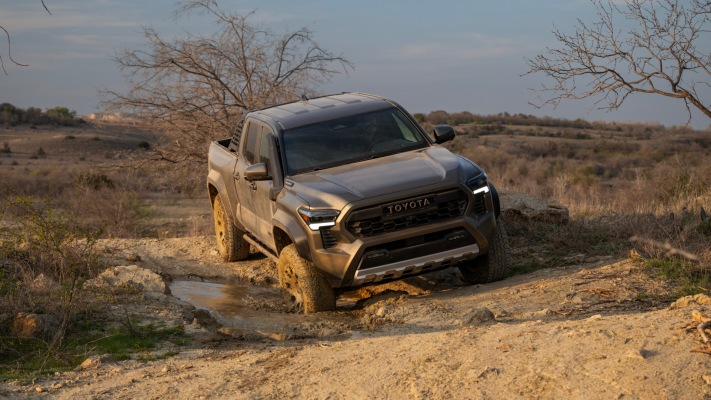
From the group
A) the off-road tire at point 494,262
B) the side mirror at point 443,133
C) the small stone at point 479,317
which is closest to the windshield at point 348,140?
the side mirror at point 443,133

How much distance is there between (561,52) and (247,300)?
5.35m

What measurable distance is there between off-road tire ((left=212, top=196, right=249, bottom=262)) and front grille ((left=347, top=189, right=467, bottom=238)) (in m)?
4.00

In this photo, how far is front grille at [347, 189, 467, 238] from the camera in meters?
8.85

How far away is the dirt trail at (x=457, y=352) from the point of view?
→ 6020mm

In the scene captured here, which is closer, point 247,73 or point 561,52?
point 561,52

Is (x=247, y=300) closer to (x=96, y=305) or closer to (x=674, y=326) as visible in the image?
(x=96, y=305)

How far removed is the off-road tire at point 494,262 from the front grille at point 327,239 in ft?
5.73

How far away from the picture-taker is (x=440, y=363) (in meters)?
6.58

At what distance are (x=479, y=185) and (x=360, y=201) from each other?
134cm

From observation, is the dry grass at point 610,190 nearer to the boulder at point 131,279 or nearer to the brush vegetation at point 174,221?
the brush vegetation at point 174,221

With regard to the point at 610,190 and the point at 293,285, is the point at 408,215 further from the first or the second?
the point at 610,190

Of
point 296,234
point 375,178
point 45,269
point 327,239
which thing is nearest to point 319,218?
point 327,239

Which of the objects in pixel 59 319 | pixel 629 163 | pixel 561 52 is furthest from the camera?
pixel 629 163

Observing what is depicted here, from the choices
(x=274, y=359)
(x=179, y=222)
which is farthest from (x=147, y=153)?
(x=274, y=359)
